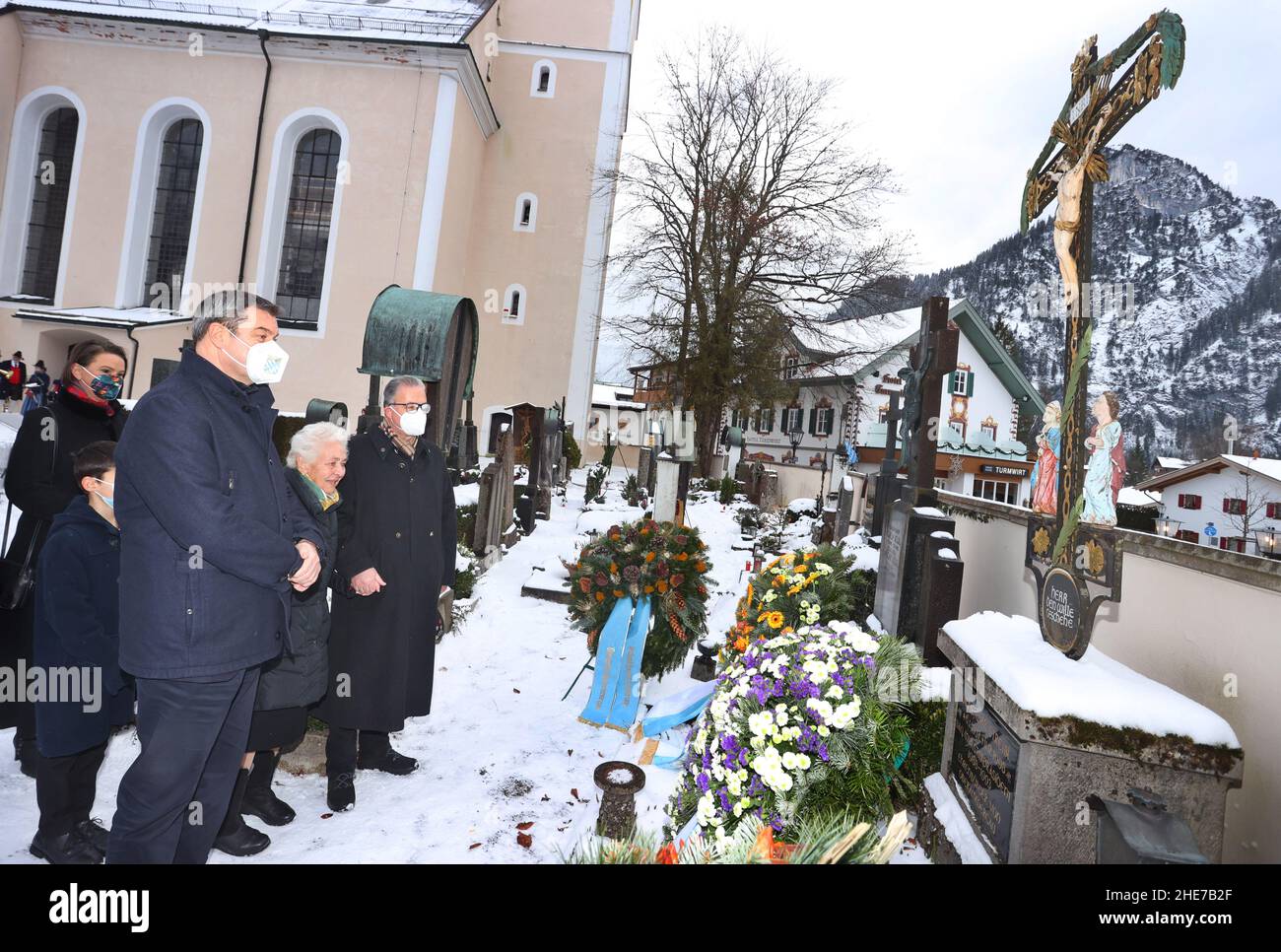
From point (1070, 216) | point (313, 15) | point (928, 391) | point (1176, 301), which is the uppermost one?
point (1176, 301)

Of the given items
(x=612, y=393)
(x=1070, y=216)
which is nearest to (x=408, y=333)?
(x=1070, y=216)

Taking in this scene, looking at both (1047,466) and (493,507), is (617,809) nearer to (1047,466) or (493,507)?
(1047,466)

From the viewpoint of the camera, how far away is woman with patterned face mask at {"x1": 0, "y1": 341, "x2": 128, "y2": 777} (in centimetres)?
296

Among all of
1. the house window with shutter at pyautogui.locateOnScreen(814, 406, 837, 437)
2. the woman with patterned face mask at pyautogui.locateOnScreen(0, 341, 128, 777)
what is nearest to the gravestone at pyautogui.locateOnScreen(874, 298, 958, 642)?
the woman with patterned face mask at pyautogui.locateOnScreen(0, 341, 128, 777)

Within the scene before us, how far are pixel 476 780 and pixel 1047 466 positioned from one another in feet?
13.5

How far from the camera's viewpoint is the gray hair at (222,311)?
7.58ft

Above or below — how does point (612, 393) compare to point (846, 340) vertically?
above

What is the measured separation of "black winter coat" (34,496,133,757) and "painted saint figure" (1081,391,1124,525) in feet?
13.8

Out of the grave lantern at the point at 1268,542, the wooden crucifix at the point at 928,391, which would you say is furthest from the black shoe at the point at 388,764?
the grave lantern at the point at 1268,542

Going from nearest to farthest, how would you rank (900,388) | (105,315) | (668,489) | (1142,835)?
(1142,835) < (668,489) < (105,315) < (900,388)

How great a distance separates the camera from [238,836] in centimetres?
298

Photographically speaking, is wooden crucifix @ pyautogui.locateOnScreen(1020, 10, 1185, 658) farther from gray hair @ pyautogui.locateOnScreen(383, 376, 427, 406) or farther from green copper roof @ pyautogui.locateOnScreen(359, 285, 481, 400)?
green copper roof @ pyautogui.locateOnScreen(359, 285, 481, 400)

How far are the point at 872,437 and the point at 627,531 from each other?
73.0 ft

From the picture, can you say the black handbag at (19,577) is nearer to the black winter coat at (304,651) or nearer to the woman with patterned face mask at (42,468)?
the woman with patterned face mask at (42,468)
